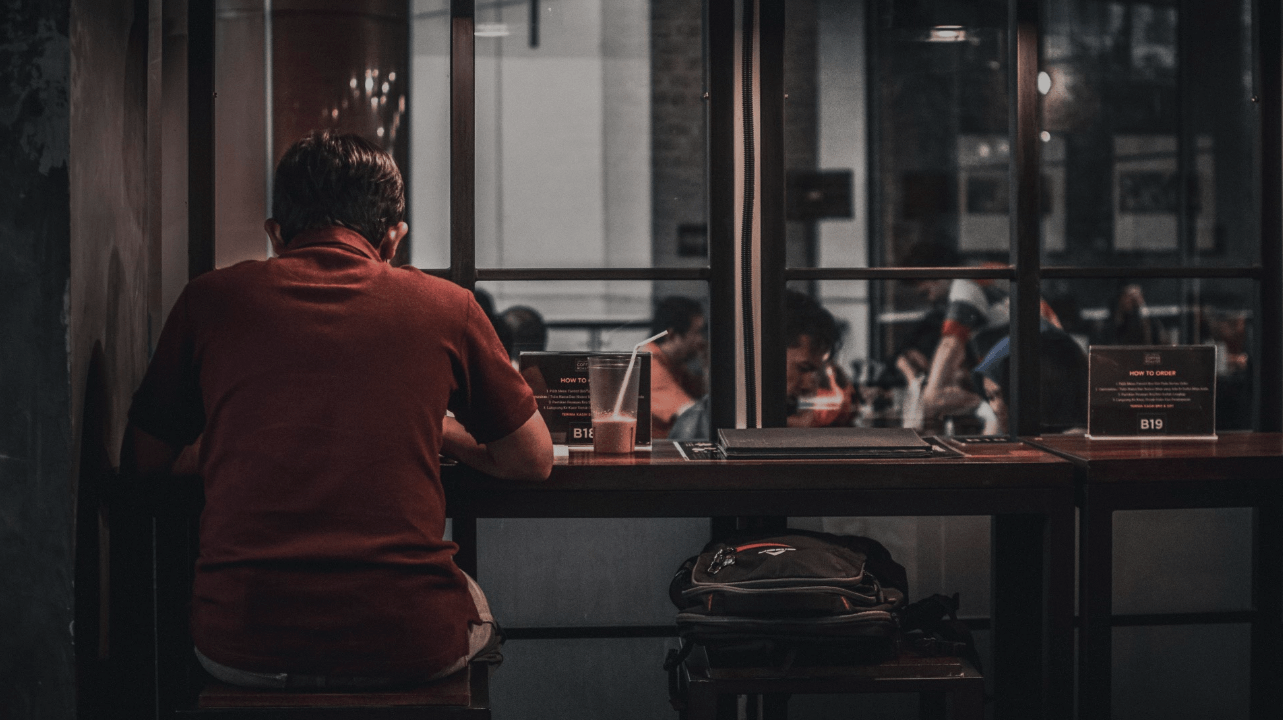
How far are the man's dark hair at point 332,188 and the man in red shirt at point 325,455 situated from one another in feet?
0.06

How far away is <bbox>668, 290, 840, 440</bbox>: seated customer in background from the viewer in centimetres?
293

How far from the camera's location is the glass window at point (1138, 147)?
451 inches

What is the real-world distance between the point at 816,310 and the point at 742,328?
0.74 meters

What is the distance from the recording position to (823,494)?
6.40 ft

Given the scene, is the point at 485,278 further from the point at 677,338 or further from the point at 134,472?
the point at 677,338

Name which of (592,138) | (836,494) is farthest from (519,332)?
(592,138)

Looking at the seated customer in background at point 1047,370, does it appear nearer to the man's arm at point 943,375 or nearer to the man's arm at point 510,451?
the man's arm at point 943,375

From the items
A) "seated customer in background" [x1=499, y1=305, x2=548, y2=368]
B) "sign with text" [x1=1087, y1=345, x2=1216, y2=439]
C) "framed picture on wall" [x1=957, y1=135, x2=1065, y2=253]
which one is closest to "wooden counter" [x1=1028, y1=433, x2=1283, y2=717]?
"sign with text" [x1=1087, y1=345, x2=1216, y2=439]

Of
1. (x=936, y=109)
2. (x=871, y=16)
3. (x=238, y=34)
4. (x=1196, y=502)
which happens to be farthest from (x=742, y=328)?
(x=936, y=109)

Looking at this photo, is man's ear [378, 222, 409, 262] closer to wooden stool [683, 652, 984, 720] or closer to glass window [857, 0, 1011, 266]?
wooden stool [683, 652, 984, 720]

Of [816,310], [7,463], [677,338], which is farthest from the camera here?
[677,338]

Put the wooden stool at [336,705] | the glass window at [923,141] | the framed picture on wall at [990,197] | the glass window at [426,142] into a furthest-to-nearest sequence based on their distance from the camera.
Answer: the framed picture on wall at [990,197], the glass window at [923,141], the glass window at [426,142], the wooden stool at [336,705]

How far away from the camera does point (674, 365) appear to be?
3635 millimetres

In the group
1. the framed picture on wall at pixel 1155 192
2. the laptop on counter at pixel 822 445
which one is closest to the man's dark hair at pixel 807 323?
the laptop on counter at pixel 822 445
